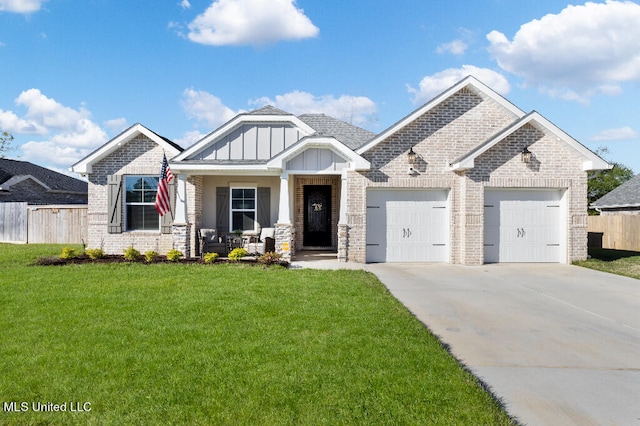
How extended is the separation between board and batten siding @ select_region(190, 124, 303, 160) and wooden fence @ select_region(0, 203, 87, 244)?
9445 millimetres

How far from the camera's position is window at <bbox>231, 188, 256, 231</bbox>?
15008 mm

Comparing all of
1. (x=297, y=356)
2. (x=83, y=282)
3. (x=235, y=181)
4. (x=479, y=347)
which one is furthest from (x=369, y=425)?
(x=235, y=181)

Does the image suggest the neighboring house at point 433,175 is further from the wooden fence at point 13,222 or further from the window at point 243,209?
the wooden fence at point 13,222

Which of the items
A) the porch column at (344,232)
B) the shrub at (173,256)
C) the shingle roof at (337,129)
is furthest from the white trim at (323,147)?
the shrub at (173,256)

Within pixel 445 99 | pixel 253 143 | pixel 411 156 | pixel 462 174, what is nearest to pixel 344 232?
pixel 411 156

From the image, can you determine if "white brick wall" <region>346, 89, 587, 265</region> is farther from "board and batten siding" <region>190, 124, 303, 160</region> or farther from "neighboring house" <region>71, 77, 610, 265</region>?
"board and batten siding" <region>190, 124, 303, 160</region>

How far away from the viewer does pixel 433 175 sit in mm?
12883

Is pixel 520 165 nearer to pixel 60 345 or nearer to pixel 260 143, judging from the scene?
pixel 260 143

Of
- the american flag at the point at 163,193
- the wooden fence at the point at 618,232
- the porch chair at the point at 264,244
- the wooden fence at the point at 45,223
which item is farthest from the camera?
the wooden fence at the point at 45,223

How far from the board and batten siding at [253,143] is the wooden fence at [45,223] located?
31.0 ft

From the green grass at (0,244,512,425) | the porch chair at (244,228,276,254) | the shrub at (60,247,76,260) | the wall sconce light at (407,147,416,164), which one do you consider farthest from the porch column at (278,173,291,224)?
the shrub at (60,247,76,260)

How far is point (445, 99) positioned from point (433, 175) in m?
2.29

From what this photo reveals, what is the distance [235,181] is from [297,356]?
35.8 ft

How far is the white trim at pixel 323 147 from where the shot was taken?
1231 centimetres
